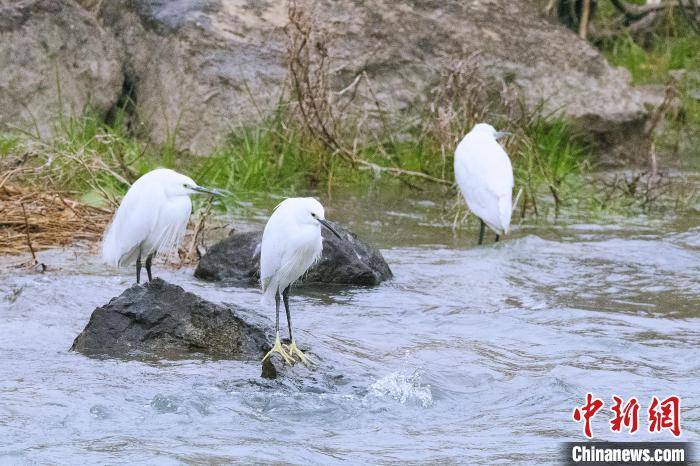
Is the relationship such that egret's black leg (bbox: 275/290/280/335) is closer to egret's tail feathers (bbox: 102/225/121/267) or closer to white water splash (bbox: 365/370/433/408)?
white water splash (bbox: 365/370/433/408)

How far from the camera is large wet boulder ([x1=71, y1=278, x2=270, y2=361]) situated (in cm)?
529

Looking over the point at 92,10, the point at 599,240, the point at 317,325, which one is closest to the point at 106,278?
the point at 317,325

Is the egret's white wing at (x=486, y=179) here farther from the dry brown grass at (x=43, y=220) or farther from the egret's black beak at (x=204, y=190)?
the egret's black beak at (x=204, y=190)

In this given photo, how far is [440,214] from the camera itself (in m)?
9.59

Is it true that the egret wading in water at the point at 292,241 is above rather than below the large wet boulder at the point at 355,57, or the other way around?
below

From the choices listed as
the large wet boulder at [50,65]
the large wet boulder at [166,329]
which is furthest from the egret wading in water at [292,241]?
the large wet boulder at [50,65]

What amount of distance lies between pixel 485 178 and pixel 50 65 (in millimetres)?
4259

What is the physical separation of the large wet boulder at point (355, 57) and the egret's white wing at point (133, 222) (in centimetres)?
409

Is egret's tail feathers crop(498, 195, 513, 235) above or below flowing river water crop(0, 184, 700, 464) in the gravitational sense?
above

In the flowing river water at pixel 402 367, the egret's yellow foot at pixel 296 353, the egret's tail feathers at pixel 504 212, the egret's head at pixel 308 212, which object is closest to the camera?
the flowing river water at pixel 402 367

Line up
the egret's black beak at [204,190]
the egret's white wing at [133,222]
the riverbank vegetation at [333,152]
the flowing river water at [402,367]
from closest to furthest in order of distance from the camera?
the flowing river water at [402,367]
the egret's black beak at [204,190]
the egret's white wing at [133,222]
the riverbank vegetation at [333,152]

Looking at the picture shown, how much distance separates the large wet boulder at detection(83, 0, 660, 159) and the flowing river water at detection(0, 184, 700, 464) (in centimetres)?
297

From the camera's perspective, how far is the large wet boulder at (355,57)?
10633 millimetres

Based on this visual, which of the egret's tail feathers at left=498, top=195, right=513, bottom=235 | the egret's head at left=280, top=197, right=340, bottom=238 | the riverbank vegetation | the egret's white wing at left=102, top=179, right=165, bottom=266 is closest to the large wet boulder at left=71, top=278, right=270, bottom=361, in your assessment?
the egret's head at left=280, top=197, right=340, bottom=238
